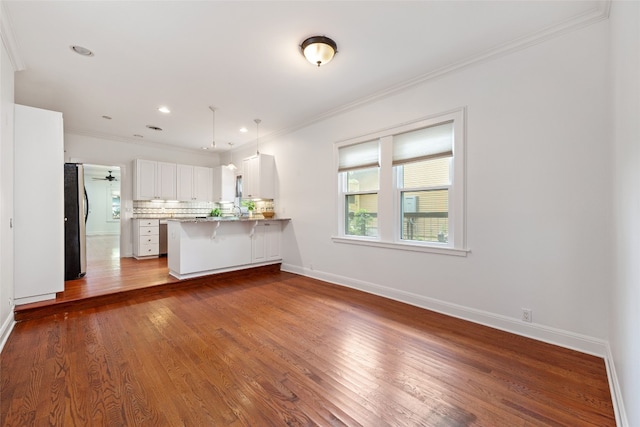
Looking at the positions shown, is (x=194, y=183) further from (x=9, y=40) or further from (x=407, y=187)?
(x=407, y=187)

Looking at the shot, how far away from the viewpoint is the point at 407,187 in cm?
358

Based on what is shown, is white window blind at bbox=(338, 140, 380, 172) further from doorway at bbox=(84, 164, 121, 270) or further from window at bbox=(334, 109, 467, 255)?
doorway at bbox=(84, 164, 121, 270)

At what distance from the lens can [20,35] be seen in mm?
2531

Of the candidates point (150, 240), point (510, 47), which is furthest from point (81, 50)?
point (150, 240)

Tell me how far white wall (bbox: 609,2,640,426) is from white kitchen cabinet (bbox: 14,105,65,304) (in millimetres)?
4894

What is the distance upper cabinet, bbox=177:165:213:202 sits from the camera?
6.87 metres

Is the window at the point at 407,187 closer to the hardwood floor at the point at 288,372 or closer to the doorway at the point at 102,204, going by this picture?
the hardwood floor at the point at 288,372

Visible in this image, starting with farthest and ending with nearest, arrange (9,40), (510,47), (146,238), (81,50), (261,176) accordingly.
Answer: (146,238) → (261,176) → (81,50) → (510,47) → (9,40)

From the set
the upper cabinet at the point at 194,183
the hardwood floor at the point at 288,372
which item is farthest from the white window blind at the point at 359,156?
the upper cabinet at the point at 194,183

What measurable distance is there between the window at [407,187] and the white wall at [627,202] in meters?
1.25

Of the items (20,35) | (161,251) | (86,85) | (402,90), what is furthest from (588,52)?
(161,251)

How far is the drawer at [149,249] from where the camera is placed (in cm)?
614

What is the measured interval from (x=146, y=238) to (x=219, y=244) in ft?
8.97

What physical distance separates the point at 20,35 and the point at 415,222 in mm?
4512
